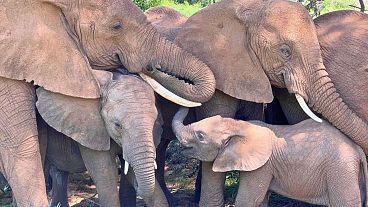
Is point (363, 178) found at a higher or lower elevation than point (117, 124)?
lower

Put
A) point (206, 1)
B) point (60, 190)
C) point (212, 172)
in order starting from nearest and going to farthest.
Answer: point (212, 172)
point (60, 190)
point (206, 1)

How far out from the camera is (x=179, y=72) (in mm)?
4934

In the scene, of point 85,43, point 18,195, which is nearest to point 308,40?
point 85,43

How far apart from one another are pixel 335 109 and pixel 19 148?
6.34 feet

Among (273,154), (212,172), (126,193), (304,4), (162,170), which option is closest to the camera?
(273,154)

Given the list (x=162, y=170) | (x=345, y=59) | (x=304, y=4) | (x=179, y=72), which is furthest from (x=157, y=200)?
(x=304, y=4)

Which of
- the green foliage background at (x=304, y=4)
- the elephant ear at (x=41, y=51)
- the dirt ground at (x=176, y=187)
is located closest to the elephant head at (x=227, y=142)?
the elephant ear at (x=41, y=51)

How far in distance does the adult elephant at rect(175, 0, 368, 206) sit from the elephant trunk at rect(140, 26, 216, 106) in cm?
21

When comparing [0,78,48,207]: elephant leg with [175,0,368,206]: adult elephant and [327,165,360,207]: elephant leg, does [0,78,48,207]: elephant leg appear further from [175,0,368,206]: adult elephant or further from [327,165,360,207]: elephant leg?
[327,165,360,207]: elephant leg

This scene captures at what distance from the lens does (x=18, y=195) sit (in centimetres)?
466

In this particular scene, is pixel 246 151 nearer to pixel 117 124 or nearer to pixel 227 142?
pixel 227 142

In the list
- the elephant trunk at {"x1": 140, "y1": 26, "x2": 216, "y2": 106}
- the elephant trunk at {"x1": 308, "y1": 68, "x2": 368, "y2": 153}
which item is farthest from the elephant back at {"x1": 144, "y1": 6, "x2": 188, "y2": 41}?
the elephant trunk at {"x1": 308, "y1": 68, "x2": 368, "y2": 153}

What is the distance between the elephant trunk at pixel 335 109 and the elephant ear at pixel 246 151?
365mm

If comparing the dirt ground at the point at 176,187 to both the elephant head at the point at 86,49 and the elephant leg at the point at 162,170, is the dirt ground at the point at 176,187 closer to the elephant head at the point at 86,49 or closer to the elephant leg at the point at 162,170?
the elephant leg at the point at 162,170
